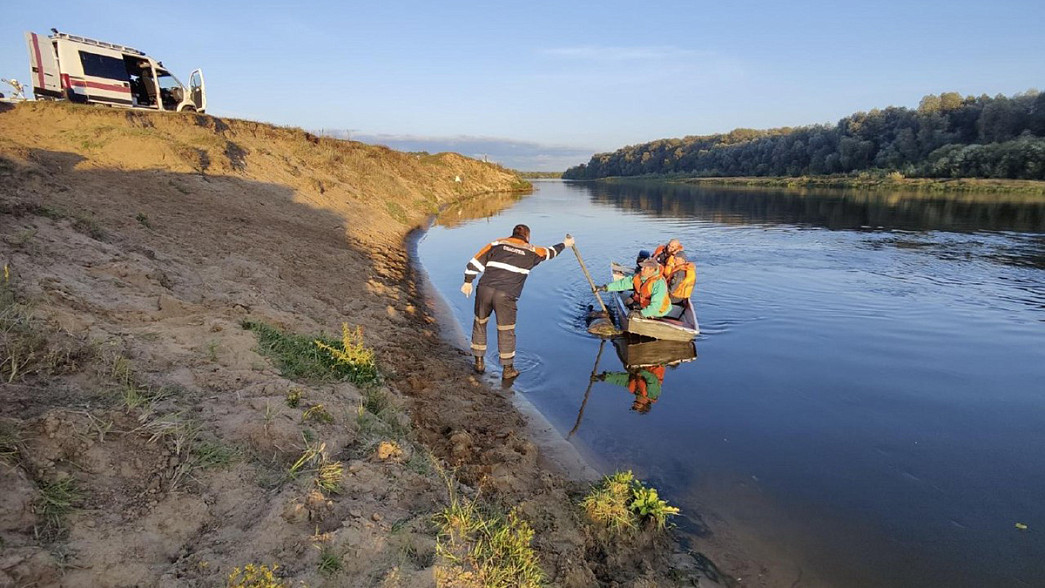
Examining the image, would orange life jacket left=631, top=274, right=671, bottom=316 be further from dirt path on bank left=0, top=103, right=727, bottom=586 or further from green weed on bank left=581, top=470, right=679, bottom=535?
green weed on bank left=581, top=470, right=679, bottom=535

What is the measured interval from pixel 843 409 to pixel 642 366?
3257mm

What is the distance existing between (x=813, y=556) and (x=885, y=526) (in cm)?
106

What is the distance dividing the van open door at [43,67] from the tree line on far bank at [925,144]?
2684 inches

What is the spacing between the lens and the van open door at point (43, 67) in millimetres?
15133

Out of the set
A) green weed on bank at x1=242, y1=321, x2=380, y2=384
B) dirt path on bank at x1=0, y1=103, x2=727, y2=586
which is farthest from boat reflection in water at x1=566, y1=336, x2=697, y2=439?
green weed on bank at x1=242, y1=321, x2=380, y2=384

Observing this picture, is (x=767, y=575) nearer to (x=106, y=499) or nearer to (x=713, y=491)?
(x=713, y=491)

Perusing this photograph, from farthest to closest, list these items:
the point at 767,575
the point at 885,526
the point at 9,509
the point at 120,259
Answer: the point at 120,259
the point at 885,526
the point at 767,575
the point at 9,509

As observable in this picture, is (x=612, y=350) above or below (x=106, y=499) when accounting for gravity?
below

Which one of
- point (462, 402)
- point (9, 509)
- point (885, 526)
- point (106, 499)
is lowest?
point (885, 526)

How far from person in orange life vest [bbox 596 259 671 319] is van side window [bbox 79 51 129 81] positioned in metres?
17.8

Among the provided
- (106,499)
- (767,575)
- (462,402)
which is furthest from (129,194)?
(767,575)

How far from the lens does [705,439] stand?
6816 mm

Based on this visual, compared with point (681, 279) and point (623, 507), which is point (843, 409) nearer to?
point (681, 279)

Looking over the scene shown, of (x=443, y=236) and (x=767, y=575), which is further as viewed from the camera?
(x=443, y=236)
